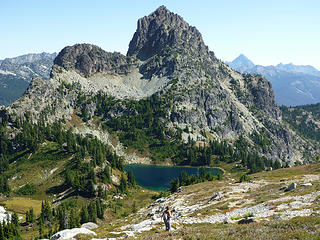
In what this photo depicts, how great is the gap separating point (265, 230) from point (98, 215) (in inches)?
4415

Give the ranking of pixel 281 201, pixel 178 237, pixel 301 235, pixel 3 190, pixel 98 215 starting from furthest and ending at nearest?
pixel 3 190
pixel 98 215
pixel 281 201
pixel 178 237
pixel 301 235

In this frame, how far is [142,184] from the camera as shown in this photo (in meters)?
194

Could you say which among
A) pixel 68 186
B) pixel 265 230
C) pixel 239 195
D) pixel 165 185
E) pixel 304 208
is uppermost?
pixel 265 230

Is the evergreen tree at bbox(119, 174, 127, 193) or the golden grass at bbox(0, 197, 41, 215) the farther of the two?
the evergreen tree at bbox(119, 174, 127, 193)

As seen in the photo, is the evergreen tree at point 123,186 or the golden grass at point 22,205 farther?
the evergreen tree at point 123,186

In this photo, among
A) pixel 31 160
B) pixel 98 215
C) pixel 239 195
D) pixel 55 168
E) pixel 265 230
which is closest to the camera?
pixel 265 230

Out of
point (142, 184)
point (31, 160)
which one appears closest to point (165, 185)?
point (142, 184)

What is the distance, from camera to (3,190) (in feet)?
490

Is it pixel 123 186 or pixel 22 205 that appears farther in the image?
pixel 123 186

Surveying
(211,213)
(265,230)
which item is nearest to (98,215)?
(211,213)

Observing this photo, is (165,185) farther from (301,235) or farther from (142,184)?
(301,235)

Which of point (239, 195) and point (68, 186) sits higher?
point (239, 195)

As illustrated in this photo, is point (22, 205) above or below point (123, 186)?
above

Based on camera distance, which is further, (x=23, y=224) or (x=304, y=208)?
(x=23, y=224)
